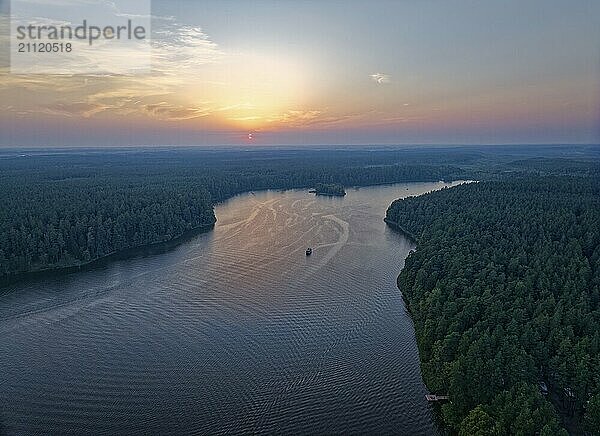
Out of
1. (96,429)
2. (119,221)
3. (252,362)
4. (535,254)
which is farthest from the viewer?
(119,221)

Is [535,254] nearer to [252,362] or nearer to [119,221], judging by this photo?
[252,362]

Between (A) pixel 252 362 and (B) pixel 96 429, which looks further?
(A) pixel 252 362

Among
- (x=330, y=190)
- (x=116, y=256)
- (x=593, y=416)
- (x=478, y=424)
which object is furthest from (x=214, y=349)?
(x=330, y=190)

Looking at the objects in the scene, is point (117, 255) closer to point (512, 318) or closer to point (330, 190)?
point (512, 318)

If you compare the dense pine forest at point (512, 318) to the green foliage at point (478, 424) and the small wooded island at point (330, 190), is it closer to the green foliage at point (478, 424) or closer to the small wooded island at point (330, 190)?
the green foliage at point (478, 424)

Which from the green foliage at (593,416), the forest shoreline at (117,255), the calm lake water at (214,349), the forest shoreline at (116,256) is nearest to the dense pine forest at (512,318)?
the green foliage at (593,416)

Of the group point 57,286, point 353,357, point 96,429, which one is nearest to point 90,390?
point 96,429

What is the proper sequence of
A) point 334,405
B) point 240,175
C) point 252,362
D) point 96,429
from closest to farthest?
point 96,429
point 334,405
point 252,362
point 240,175
